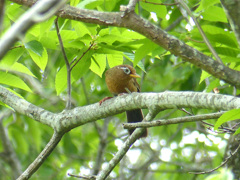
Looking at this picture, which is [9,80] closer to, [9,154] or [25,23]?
[25,23]

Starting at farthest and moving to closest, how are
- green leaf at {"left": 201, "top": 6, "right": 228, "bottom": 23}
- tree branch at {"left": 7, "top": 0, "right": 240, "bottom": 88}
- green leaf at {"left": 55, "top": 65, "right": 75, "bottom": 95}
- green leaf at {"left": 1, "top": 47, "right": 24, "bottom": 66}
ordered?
green leaf at {"left": 55, "top": 65, "right": 75, "bottom": 95} → green leaf at {"left": 1, "top": 47, "right": 24, "bottom": 66} → green leaf at {"left": 201, "top": 6, "right": 228, "bottom": 23} → tree branch at {"left": 7, "top": 0, "right": 240, "bottom": 88}

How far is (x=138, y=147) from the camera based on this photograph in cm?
966

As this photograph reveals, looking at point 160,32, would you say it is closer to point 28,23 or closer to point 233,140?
point 28,23

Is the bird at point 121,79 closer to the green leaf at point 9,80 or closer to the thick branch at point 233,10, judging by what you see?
the green leaf at point 9,80

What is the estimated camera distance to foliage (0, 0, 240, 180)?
3.30 meters

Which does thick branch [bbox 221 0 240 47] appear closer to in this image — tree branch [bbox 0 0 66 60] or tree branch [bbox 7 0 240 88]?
tree branch [bbox 7 0 240 88]

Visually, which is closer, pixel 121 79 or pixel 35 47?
pixel 35 47

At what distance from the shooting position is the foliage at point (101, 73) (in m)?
3.30

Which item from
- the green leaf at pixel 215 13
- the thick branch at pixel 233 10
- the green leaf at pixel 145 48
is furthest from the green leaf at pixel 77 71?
the thick branch at pixel 233 10

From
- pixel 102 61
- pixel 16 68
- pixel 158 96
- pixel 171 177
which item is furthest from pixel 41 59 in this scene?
pixel 171 177

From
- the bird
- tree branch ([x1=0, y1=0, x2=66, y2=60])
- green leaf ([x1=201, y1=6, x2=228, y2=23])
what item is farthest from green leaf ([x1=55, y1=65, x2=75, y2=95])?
tree branch ([x1=0, y1=0, x2=66, y2=60])

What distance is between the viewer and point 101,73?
14.0ft

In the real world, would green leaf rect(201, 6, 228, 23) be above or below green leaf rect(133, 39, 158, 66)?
above

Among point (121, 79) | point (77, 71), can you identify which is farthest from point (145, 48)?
point (121, 79)
